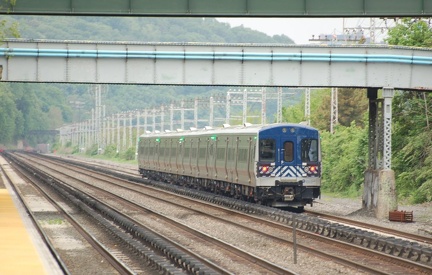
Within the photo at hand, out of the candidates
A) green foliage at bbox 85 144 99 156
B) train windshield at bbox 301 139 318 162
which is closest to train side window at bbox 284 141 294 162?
train windshield at bbox 301 139 318 162

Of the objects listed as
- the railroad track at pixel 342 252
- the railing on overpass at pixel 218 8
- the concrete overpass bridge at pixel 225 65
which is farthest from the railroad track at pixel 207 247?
the railing on overpass at pixel 218 8

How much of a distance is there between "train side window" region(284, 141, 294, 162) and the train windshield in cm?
39

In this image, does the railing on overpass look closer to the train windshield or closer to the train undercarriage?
the train windshield

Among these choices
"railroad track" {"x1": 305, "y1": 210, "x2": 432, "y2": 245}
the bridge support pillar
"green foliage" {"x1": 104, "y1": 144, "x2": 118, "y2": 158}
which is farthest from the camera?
"green foliage" {"x1": 104, "y1": 144, "x2": 118, "y2": 158}

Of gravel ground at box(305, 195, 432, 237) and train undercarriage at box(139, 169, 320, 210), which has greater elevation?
train undercarriage at box(139, 169, 320, 210)

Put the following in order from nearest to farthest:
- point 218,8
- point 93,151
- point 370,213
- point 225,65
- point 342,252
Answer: point 342,252
point 218,8
point 370,213
point 225,65
point 93,151

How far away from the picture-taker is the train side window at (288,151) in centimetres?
3266

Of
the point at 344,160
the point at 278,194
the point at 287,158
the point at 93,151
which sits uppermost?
the point at 287,158

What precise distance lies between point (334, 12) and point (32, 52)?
11383 mm

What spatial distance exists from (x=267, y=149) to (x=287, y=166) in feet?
3.07

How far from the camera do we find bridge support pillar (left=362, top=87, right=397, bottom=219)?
101 ft

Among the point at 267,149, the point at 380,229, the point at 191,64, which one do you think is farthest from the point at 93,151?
the point at 380,229

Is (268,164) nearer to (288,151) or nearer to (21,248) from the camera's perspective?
(288,151)

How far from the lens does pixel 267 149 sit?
107 feet
